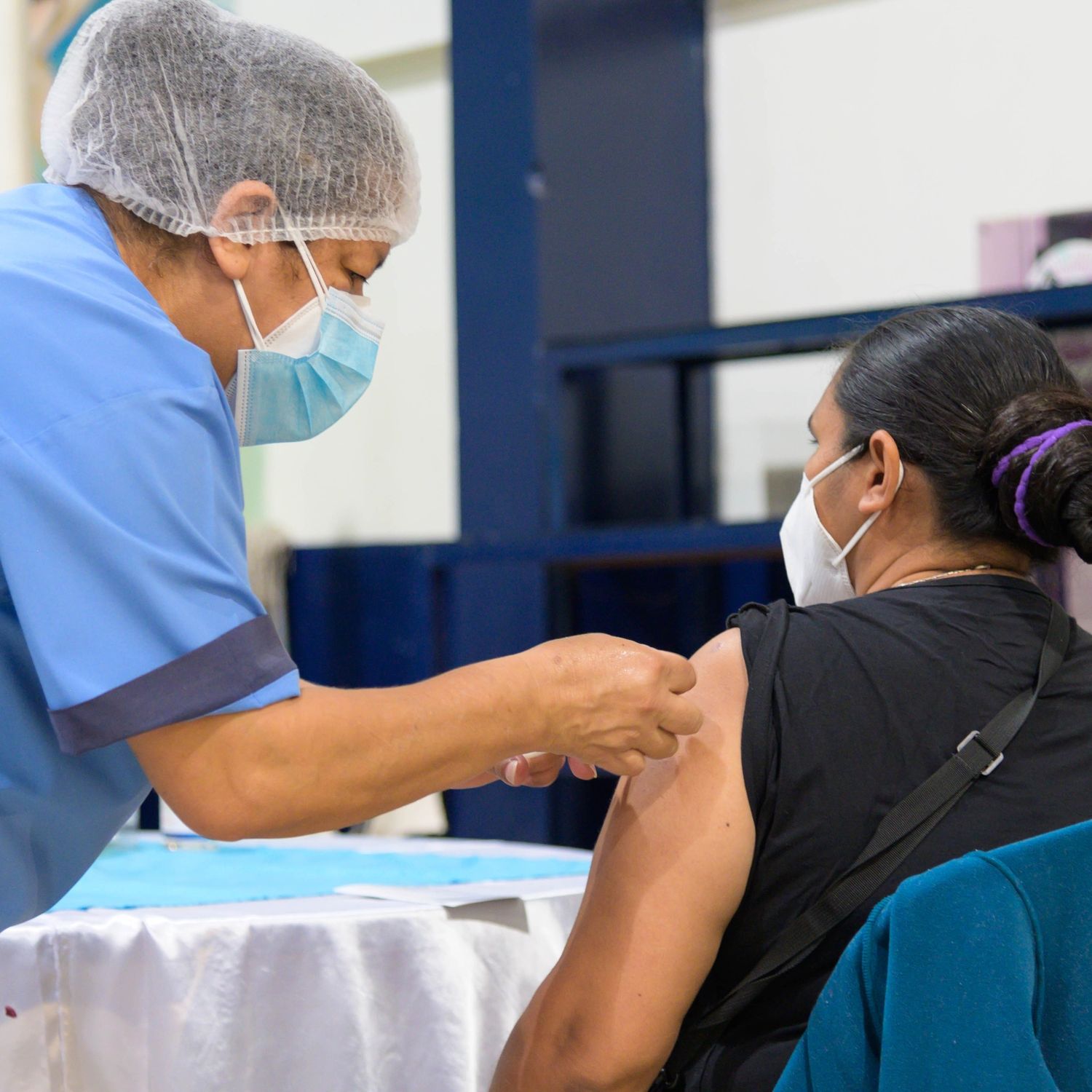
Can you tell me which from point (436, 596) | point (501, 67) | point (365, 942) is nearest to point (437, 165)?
point (501, 67)

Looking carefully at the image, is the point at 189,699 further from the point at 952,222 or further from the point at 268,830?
the point at 952,222

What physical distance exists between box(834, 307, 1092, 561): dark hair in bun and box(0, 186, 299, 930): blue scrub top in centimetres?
64

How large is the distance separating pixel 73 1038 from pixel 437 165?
10.9ft

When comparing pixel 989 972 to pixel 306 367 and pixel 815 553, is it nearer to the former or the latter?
pixel 815 553

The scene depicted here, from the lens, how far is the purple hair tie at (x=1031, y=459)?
4.00 ft

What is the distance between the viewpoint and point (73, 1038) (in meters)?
1.36

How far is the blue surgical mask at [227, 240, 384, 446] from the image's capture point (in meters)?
1.24

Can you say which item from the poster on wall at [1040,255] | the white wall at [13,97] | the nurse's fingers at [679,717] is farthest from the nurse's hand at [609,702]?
the white wall at [13,97]

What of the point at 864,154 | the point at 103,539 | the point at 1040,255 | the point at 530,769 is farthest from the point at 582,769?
the point at 864,154

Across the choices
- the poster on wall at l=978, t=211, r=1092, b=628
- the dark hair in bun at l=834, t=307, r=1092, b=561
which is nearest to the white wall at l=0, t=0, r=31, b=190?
the poster on wall at l=978, t=211, r=1092, b=628

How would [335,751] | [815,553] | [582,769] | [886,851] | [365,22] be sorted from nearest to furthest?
1. [335,751]
2. [886,851]
3. [582,769]
4. [815,553]
5. [365,22]

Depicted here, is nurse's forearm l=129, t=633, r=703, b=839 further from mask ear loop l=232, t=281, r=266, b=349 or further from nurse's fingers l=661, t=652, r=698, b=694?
mask ear loop l=232, t=281, r=266, b=349

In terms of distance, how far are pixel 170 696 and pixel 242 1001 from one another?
56 cm

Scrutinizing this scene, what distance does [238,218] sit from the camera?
3.89ft
